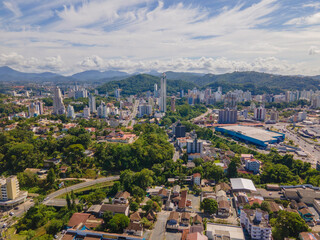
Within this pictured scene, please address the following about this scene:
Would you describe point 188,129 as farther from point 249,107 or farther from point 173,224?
point 249,107

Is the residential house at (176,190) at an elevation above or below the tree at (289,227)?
below

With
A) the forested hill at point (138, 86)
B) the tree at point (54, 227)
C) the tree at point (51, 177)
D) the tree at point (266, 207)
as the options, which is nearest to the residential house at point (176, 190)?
the tree at point (266, 207)

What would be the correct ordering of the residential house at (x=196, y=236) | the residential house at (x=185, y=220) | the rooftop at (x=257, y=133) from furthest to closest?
the rooftop at (x=257, y=133), the residential house at (x=185, y=220), the residential house at (x=196, y=236)

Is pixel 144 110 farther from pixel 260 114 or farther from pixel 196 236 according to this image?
pixel 196 236

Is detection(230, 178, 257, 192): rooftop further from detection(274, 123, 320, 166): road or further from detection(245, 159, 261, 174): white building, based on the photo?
detection(274, 123, 320, 166): road

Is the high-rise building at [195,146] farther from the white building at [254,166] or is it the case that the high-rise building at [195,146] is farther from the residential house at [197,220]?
the residential house at [197,220]

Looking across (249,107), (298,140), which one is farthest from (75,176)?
(249,107)

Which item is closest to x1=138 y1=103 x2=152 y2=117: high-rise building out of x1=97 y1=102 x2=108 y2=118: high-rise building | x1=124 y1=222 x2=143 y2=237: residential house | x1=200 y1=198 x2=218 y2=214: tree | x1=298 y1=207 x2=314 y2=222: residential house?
x1=97 y1=102 x2=108 y2=118: high-rise building
